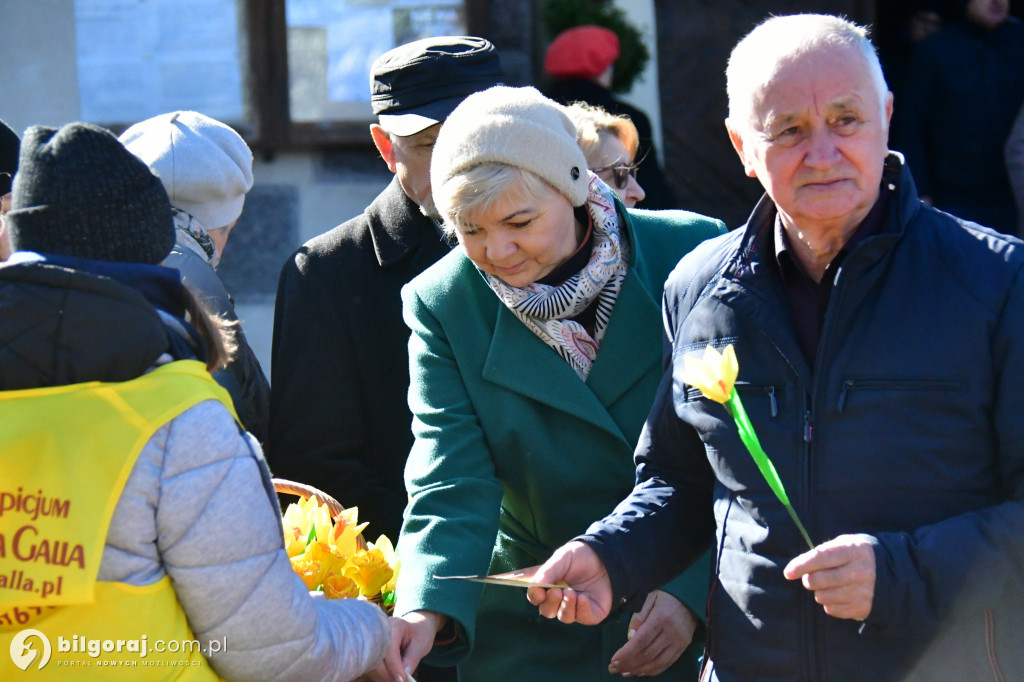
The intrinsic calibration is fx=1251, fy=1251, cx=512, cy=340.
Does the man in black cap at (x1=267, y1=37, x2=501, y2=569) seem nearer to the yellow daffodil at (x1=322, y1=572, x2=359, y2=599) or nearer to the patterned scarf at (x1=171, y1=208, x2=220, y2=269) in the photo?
the patterned scarf at (x1=171, y1=208, x2=220, y2=269)

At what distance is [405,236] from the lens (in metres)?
3.26

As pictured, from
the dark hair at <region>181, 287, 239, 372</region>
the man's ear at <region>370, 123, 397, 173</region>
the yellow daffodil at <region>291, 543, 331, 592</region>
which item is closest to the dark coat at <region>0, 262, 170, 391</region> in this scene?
the dark hair at <region>181, 287, 239, 372</region>

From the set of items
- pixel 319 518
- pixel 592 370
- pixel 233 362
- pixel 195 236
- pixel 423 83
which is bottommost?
pixel 319 518

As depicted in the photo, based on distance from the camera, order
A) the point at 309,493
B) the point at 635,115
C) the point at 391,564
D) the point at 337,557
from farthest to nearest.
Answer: the point at 635,115 → the point at 309,493 → the point at 391,564 → the point at 337,557

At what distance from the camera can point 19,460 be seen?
169 cm

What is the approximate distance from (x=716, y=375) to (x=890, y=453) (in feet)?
0.97

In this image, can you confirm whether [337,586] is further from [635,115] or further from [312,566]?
[635,115]

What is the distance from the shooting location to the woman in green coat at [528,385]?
7.96ft

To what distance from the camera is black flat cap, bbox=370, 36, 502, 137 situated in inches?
126

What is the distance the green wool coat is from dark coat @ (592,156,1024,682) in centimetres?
45

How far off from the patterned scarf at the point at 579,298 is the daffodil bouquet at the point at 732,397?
65cm

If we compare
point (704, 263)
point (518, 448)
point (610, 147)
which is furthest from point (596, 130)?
point (704, 263)

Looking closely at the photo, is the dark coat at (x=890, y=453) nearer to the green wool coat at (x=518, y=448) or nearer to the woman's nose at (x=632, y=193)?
the green wool coat at (x=518, y=448)

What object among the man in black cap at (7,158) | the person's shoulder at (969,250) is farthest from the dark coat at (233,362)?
the person's shoulder at (969,250)
